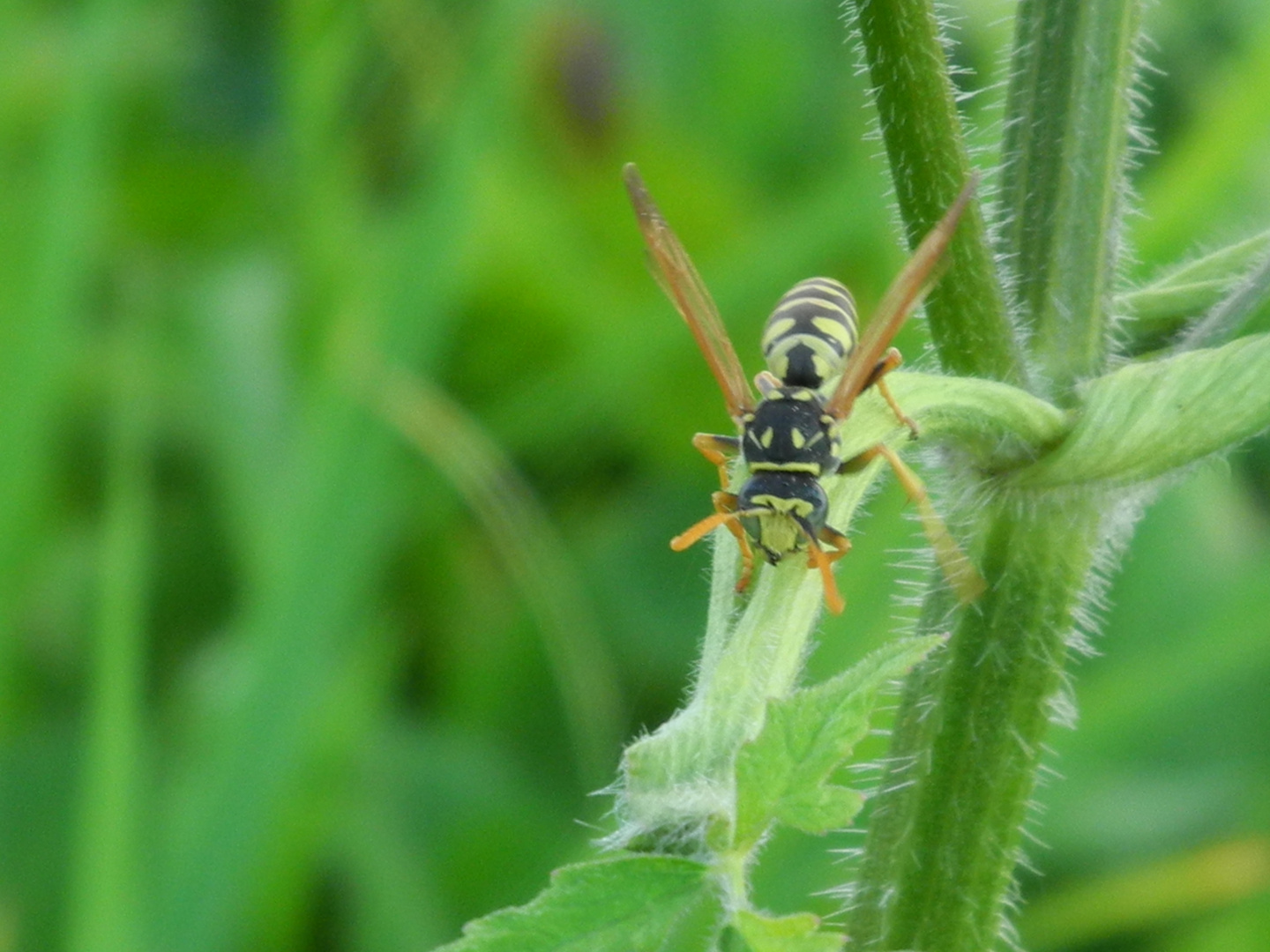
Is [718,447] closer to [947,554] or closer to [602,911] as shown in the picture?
[947,554]

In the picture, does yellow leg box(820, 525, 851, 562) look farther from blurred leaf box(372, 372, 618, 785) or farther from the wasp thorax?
blurred leaf box(372, 372, 618, 785)

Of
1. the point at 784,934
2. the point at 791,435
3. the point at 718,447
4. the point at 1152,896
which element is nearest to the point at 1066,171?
the point at 791,435

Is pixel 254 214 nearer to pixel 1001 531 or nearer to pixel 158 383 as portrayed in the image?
pixel 158 383

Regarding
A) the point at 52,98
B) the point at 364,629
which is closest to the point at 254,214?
the point at 52,98

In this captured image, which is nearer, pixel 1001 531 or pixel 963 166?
pixel 963 166

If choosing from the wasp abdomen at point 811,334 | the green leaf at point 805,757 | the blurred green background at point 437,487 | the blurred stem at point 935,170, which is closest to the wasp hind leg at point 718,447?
the wasp abdomen at point 811,334

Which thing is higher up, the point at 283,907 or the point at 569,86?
the point at 569,86

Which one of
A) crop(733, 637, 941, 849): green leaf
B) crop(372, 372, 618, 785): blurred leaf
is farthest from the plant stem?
crop(372, 372, 618, 785): blurred leaf
